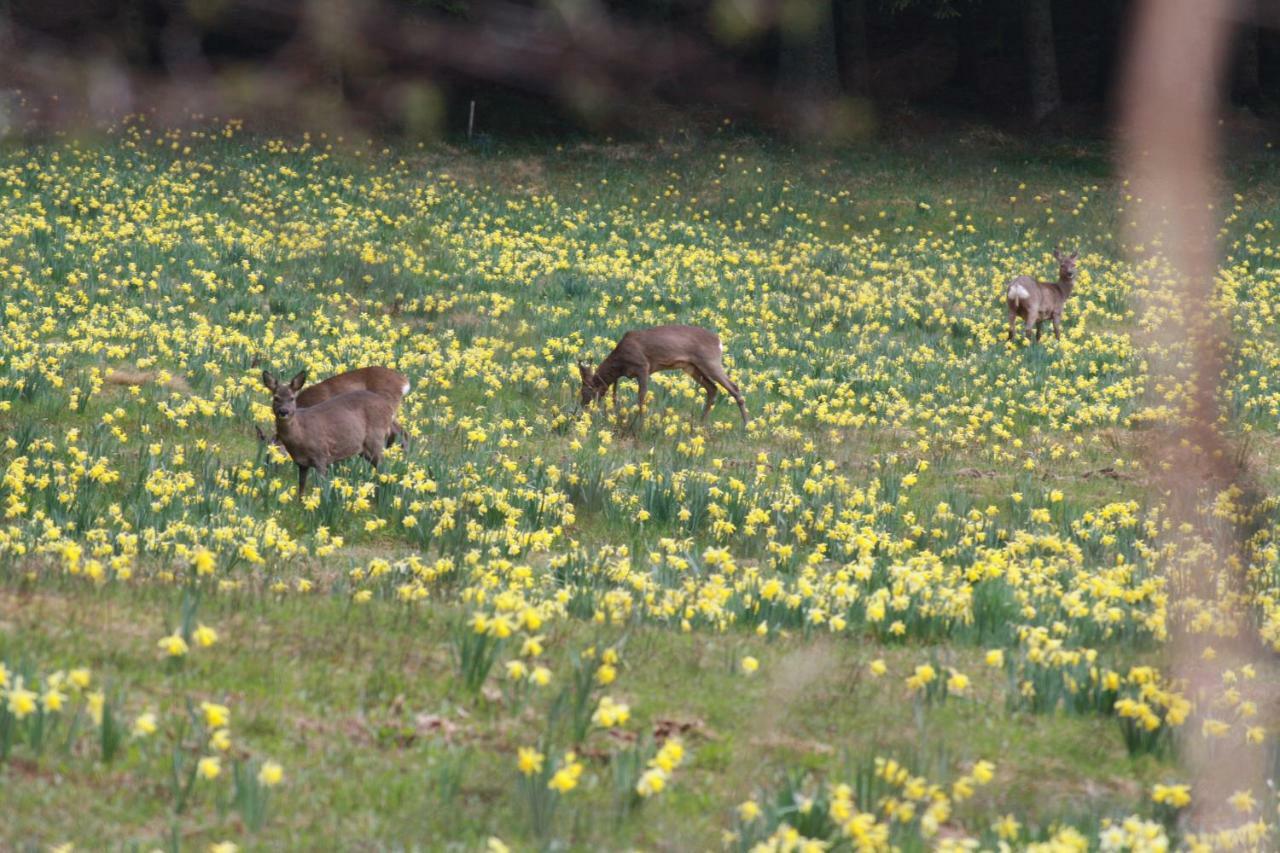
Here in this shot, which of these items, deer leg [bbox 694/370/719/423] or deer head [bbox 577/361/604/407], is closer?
deer head [bbox 577/361/604/407]

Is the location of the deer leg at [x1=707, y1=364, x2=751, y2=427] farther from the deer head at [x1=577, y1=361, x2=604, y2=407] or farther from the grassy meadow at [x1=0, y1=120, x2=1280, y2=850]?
the deer head at [x1=577, y1=361, x2=604, y2=407]

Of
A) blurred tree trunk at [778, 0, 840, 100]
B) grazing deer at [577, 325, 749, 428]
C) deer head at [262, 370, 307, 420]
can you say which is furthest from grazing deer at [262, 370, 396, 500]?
blurred tree trunk at [778, 0, 840, 100]

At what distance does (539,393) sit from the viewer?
1634cm

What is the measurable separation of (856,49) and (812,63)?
68.3 inches

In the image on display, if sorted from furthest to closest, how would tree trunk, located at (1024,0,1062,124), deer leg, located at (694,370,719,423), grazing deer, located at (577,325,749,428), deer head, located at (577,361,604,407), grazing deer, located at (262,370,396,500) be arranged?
tree trunk, located at (1024,0,1062,124), deer leg, located at (694,370,719,423), grazing deer, located at (577,325,749,428), deer head, located at (577,361,604,407), grazing deer, located at (262,370,396,500)

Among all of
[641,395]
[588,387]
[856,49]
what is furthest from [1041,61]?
[588,387]

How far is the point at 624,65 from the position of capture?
37844mm

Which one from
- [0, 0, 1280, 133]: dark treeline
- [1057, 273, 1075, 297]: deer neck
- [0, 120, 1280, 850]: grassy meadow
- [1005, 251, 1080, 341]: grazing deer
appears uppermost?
[0, 0, 1280, 133]: dark treeline

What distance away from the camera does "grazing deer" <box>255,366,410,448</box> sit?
13.0 metres

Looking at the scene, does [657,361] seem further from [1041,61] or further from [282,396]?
[1041,61]

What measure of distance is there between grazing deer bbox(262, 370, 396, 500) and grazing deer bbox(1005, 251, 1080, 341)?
11.3 meters

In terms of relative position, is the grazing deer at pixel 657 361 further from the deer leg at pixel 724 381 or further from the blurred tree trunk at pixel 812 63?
the blurred tree trunk at pixel 812 63

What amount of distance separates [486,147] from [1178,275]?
591 inches

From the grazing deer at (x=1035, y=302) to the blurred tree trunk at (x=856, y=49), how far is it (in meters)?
16.4
